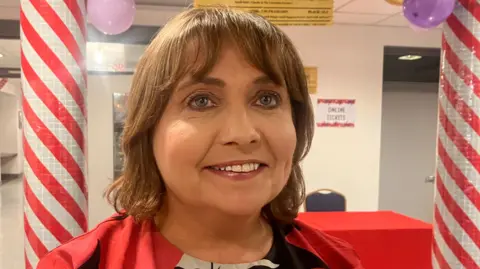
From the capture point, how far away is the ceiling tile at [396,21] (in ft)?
12.5

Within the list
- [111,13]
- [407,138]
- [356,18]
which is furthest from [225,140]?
[407,138]

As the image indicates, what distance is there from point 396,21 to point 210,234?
359cm

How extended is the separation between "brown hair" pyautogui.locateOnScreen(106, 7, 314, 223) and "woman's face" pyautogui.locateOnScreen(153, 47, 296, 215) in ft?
0.08

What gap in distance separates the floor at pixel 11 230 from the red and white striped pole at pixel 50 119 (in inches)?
112

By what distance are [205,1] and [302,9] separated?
0.30 meters

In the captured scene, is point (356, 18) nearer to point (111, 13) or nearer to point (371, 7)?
point (371, 7)

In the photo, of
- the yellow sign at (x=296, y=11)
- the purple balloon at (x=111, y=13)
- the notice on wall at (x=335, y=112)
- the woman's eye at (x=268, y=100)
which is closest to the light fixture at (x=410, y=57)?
the notice on wall at (x=335, y=112)

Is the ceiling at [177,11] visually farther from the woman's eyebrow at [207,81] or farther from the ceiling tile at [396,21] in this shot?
the woman's eyebrow at [207,81]

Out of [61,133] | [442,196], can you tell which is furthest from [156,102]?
[442,196]

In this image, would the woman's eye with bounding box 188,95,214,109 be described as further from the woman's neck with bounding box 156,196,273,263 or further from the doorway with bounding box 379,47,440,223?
the doorway with bounding box 379,47,440,223

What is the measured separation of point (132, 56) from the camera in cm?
400

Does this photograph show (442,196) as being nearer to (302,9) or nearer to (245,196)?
(302,9)

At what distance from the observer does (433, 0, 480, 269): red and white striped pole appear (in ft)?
4.45

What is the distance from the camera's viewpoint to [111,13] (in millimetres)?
1325
